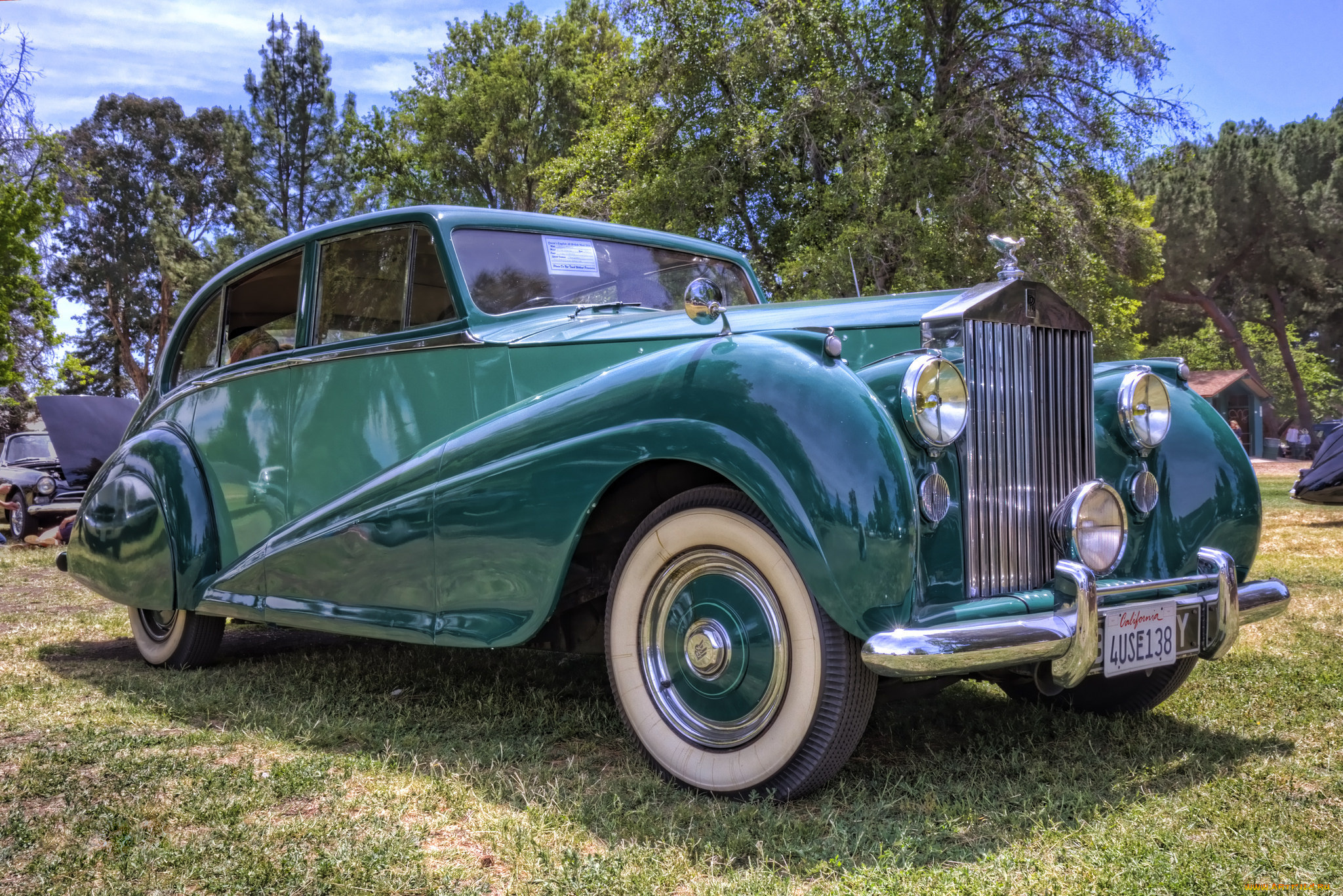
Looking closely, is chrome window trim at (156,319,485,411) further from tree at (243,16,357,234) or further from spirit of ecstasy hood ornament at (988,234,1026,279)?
tree at (243,16,357,234)

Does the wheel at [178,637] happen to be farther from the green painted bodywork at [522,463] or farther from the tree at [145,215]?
the tree at [145,215]

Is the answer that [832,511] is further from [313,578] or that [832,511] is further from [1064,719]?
[313,578]

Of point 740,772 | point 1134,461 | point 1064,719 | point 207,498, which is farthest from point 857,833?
point 207,498

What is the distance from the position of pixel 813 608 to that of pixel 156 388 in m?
4.25

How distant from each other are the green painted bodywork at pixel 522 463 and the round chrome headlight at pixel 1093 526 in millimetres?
285

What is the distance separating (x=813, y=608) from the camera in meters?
2.55

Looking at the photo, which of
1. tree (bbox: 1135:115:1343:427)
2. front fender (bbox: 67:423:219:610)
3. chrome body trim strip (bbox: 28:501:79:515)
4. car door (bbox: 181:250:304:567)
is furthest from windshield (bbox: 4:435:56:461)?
tree (bbox: 1135:115:1343:427)

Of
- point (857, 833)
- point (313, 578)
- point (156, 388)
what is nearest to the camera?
point (857, 833)

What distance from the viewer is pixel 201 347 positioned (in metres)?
5.07

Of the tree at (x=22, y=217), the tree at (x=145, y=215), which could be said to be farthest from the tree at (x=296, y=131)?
the tree at (x=22, y=217)

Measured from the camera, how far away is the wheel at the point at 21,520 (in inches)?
504

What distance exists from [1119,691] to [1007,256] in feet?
5.24

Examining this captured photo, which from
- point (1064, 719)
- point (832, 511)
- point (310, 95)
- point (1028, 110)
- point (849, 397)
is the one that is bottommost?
point (1064, 719)

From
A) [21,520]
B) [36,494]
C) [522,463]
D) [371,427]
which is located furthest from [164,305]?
[522,463]
